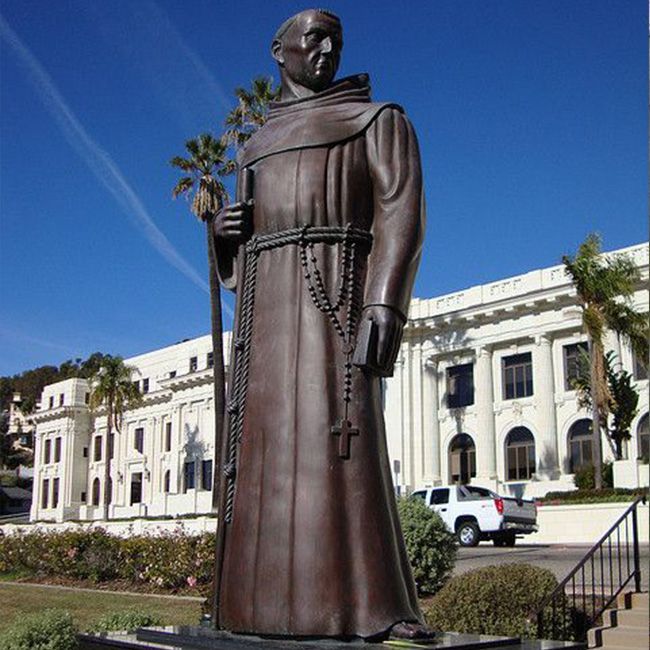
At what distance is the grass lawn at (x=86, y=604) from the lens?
51.9ft

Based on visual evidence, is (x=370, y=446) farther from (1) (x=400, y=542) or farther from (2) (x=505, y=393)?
(2) (x=505, y=393)

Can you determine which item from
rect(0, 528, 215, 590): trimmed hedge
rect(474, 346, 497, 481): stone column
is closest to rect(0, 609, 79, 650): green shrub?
rect(0, 528, 215, 590): trimmed hedge

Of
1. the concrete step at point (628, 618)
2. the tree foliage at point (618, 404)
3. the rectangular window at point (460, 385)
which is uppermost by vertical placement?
the rectangular window at point (460, 385)

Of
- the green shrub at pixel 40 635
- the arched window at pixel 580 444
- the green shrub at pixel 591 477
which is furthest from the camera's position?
the arched window at pixel 580 444

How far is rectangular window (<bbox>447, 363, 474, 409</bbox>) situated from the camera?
5478cm

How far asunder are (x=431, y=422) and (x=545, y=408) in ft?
25.5

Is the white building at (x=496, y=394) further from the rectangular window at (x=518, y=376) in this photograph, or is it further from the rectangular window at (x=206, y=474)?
the rectangular window at (x=206, y=474)

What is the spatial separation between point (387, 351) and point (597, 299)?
113 ft

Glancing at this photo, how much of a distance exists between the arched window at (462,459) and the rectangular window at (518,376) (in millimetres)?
3523

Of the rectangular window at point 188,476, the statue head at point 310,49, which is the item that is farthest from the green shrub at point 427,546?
the rectangular window at point 188,476

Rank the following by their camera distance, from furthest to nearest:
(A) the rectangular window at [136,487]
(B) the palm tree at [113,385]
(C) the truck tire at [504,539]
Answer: (A) the rectangular window at [136,487], (B) the palm tree at [113,385], (C) the truck tire at [504,539]

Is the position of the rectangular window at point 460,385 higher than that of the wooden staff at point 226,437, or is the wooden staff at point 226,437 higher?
the rectangular window at point 460,385

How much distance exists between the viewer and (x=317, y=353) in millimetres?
5152

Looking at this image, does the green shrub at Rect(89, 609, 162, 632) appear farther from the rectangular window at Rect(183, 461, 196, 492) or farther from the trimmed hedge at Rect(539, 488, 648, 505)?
the rectangular window at Rect(183, 461, 196, 492)
